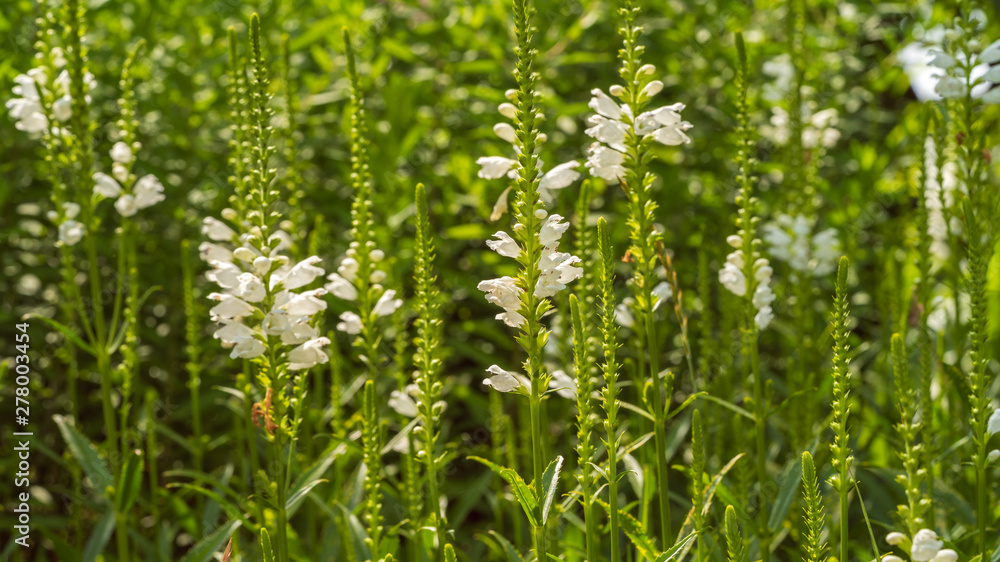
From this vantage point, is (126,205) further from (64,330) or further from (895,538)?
(895,538)

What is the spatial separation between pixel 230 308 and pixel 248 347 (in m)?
0.13

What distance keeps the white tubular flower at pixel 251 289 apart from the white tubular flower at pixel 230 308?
0.08ft

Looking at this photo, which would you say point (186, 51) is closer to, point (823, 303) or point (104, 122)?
point (104, 122)

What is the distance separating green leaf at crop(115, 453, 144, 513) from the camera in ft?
10.0

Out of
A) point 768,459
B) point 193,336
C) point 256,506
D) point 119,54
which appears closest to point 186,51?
point 119,54

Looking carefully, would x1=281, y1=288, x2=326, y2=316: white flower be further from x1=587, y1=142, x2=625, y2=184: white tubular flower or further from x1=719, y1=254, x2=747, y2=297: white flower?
x1=719, y1=254, x2=747, y2=297: white flower

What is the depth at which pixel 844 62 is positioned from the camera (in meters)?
5.77

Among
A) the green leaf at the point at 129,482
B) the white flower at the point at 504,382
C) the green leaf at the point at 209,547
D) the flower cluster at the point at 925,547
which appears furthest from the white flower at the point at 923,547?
the green leaf at the point at 129,482

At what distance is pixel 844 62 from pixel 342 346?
3.89 m

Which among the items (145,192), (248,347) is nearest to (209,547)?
(248,347)

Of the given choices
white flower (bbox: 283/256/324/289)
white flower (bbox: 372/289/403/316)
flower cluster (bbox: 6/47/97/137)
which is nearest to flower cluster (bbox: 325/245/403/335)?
white flower (bbox: 372/289/403/316)

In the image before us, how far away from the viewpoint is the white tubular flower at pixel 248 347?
2.27 meters

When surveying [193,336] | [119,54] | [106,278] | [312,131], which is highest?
[119,54]

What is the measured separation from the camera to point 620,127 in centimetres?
242
